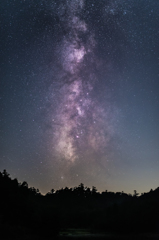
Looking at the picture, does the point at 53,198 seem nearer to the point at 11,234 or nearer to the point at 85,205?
the point at 85,205

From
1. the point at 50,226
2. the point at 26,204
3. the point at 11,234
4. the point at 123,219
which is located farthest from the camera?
the point at 123,219

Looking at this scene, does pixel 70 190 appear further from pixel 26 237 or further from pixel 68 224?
pixel 26 237

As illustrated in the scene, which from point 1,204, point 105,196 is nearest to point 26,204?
point 1,204

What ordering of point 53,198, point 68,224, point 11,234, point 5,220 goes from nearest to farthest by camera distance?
point 11,234, point 5,220, point 68,224, point 53,198

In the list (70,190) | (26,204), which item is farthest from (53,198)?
(26,204)

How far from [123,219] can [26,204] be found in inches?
1438

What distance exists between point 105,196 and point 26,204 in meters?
131

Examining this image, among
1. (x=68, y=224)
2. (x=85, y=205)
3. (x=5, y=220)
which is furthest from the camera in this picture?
(x=85, y=205)

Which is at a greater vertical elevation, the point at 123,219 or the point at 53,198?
the point at 53,198

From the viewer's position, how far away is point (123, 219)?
75.3 m

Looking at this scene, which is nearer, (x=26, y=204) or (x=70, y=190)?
(x=26, y=204)

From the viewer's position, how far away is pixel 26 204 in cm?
5178

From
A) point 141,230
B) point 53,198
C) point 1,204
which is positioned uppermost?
point 53,198

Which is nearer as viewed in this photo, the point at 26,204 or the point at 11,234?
the point at 11,234
